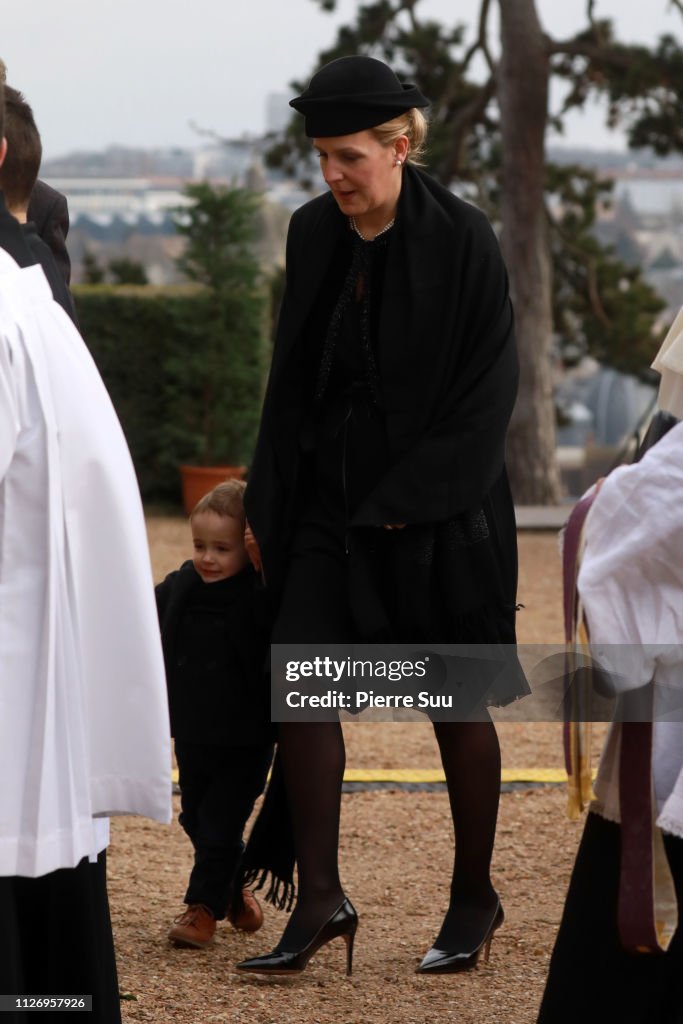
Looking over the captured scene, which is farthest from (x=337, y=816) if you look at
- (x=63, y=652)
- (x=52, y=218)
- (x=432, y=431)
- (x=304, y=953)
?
(x=52, y=218)

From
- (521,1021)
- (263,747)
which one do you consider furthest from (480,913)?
(263,747)

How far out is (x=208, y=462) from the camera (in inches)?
529

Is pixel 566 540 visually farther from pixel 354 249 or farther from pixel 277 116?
pixel 277 116

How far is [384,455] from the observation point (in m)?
3.57

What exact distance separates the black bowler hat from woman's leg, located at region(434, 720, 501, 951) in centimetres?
128

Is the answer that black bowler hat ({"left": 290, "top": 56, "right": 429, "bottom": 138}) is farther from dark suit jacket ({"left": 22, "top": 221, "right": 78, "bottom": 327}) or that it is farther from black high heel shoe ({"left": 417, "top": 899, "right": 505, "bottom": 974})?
black high heel shoe ({"left": 417, "top": 899, "right": 505, "bottom": 974})

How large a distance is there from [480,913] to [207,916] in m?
0.64

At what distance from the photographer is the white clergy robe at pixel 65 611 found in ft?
8.30

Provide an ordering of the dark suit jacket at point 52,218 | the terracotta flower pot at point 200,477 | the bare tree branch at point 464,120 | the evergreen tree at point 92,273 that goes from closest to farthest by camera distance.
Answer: the dark suit jacket at point 52,218, the terracotta flower pot at point 200,477, the bare tree branch at point 464,120, the evergreen tree at point 92,273

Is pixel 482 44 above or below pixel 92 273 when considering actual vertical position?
above

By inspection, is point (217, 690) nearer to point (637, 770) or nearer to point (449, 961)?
point (449, 961)

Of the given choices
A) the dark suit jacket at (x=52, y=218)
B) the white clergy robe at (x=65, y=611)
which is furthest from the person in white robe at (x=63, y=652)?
the dark suit jacket at (x=52, y=218)

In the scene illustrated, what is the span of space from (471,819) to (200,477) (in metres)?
9.67

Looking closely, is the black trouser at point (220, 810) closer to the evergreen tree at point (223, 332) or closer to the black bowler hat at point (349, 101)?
the black bowler hat at point (349, 101)
